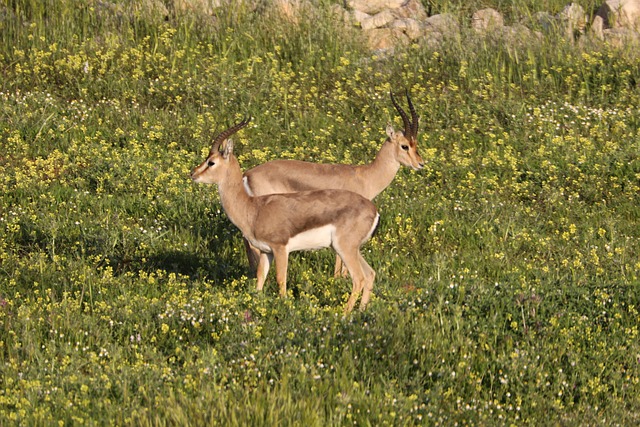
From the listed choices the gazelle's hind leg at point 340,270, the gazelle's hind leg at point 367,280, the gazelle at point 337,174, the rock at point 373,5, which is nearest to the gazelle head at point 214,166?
the gazelle at point 337,174

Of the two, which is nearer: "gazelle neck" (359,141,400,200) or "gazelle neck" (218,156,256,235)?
"gazelle neck" (218,156,256,235)

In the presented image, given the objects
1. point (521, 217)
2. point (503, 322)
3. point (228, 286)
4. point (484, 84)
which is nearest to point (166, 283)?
point (228, 286)

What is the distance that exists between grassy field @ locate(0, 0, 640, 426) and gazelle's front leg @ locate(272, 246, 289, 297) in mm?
202

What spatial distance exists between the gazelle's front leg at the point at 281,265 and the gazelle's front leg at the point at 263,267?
1.13 feet

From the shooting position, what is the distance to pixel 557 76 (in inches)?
590

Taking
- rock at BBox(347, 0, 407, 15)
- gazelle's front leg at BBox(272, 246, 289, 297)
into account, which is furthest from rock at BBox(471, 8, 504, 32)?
gazelle's front leg at BBox(272, 246, 289, 297)

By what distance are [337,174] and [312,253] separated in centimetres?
96

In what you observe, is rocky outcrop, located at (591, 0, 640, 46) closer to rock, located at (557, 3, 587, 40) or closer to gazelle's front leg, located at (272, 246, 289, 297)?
rock, located at (557, 3, 587, 40)

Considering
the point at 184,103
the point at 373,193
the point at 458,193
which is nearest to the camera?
the point at 373,193

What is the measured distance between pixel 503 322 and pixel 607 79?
7.81 meters

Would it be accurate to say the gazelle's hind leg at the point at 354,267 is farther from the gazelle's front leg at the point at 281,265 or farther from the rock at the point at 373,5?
the rock at the point at 373,5

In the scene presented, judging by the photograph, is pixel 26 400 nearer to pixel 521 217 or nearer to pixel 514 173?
pixel 521 217

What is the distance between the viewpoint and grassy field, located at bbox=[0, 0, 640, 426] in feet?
22.7

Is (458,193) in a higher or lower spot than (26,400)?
lower
